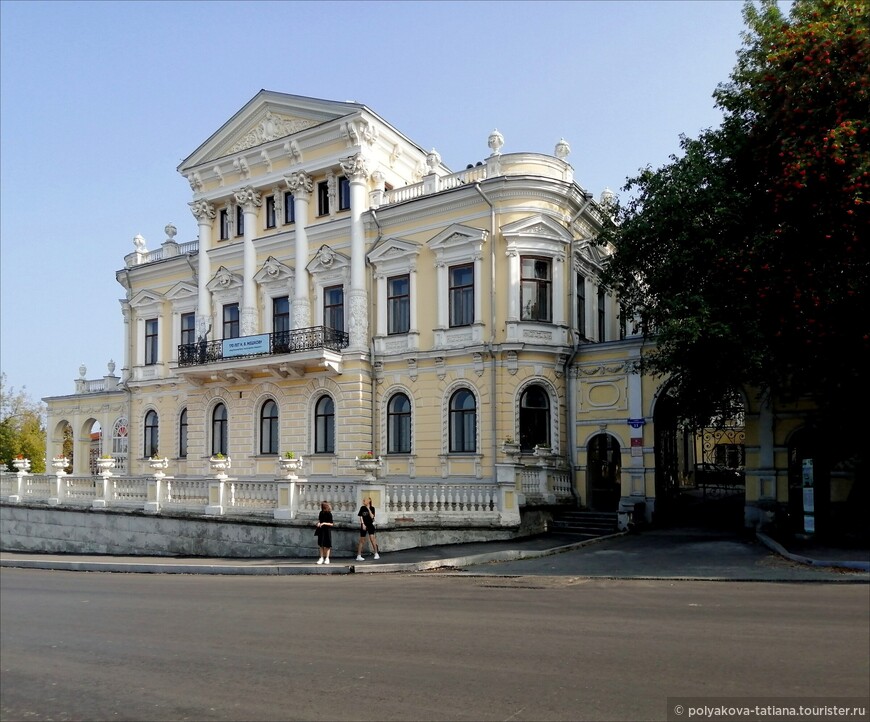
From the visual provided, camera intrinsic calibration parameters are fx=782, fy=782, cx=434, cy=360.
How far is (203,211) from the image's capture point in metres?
32.8

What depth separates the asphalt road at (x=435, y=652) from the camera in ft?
21.2

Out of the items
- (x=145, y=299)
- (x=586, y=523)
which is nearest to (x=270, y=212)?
(x=145, y=299)

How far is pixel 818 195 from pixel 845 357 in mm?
3378

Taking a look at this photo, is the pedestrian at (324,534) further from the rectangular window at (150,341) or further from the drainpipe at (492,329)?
the rectangular window at (150,341)

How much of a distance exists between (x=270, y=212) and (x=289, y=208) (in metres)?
1.11

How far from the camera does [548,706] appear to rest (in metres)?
6.18

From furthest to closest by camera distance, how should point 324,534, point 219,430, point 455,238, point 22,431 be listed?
point 22,431
point 219,430
point 455,238
point 324,534

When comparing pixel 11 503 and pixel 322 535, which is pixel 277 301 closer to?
pixel 11 503

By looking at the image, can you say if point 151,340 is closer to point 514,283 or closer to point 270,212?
point 270,212

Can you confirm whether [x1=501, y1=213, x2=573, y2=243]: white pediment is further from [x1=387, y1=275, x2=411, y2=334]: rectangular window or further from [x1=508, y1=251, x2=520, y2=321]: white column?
[x1=387, y1=275, x2=411, y2=334]: rectangular window

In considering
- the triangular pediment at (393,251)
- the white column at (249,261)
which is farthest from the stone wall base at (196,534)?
the triangular pediment at (393,251)

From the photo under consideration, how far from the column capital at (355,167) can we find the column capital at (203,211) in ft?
24.5

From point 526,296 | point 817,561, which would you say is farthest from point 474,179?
point 817,561

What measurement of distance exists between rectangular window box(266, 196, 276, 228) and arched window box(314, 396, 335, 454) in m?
7.74
